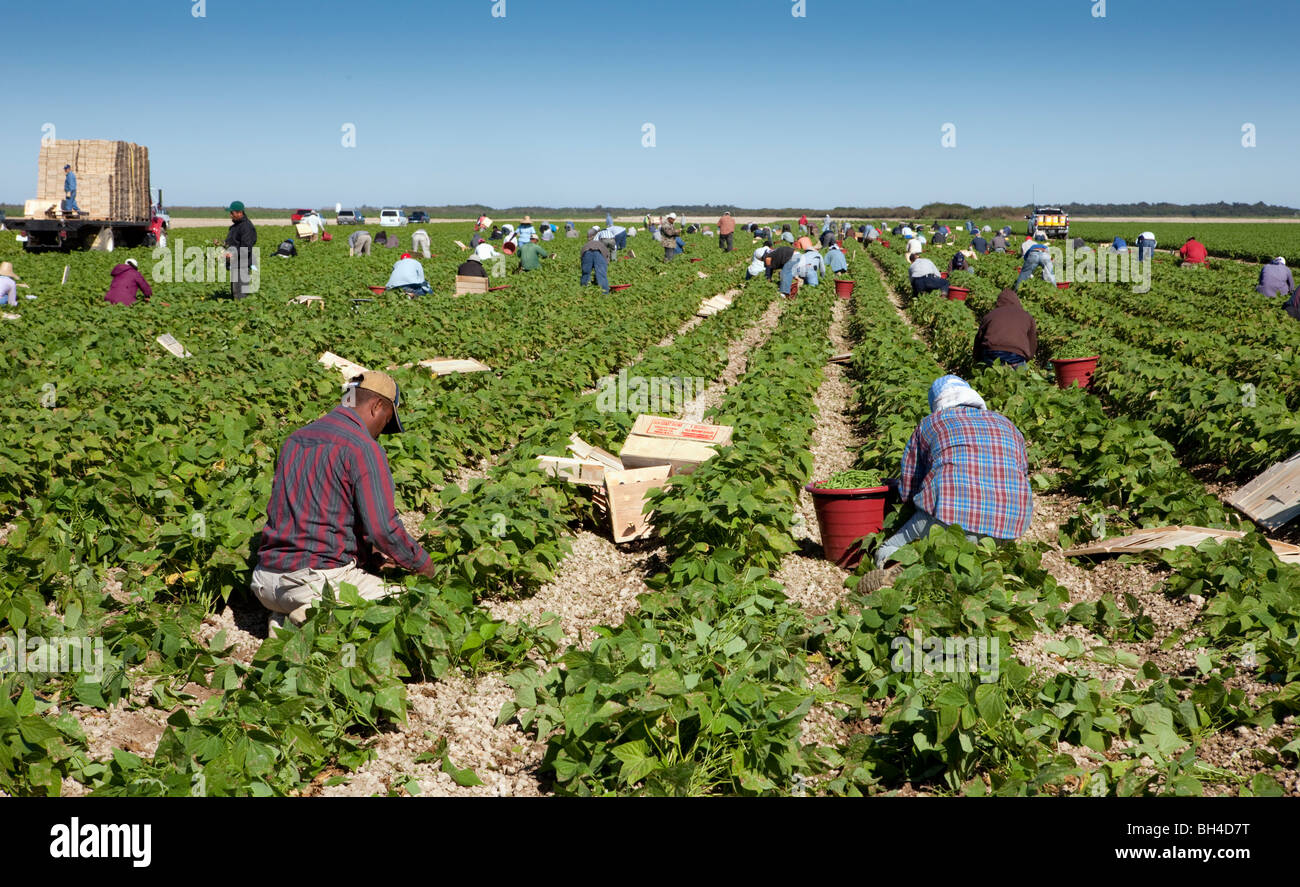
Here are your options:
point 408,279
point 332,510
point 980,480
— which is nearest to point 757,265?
point 408,279

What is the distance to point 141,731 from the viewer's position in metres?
3.83

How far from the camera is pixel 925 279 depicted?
20203 mm

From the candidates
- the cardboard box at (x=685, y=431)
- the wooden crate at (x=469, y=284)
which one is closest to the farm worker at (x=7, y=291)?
the wooden crate at (x=469, y=284)

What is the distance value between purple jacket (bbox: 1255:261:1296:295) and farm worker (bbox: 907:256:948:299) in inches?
234

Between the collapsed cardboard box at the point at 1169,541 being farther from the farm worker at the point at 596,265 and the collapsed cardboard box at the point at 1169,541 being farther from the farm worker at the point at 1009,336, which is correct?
the farm worker at the point at 596,265

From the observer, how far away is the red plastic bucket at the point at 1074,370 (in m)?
10.7

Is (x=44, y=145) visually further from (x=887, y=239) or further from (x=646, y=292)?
(x=887, y=239)

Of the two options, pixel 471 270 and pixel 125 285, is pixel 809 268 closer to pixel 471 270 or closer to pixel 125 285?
pixel 471 270

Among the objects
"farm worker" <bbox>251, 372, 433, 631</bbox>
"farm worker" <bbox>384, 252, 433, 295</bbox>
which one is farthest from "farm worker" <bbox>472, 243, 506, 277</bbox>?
"farm worker" <bbox>251, 372, 433, 631</bbox>

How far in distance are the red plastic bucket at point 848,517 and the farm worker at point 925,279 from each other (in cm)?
Answer: 1549

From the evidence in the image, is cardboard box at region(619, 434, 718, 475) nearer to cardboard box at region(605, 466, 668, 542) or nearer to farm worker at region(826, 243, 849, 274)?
cardboard box at region(605, 466, 668, 542)

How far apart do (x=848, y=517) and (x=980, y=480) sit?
0.85 metres

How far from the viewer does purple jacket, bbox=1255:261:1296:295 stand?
58.9 feet
